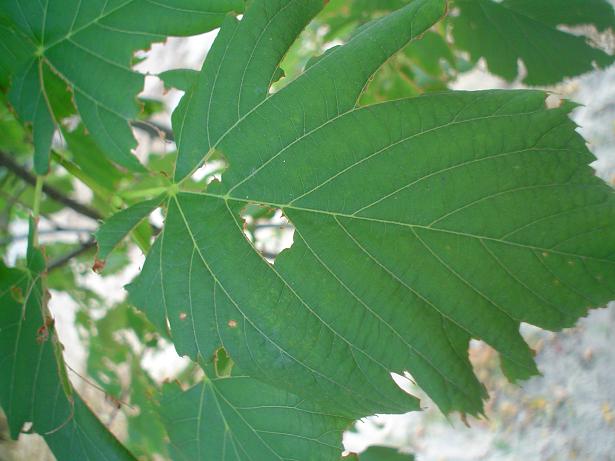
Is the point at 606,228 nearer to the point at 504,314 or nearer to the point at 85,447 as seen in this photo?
the point at 504,314

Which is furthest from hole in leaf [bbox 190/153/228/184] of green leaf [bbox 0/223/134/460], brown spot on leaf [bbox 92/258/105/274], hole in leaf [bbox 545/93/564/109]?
hole in leaf [bbox 545/93/564/109]

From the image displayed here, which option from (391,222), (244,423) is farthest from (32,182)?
(391,222)

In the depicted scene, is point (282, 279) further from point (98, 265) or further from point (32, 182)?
point (32, 182)

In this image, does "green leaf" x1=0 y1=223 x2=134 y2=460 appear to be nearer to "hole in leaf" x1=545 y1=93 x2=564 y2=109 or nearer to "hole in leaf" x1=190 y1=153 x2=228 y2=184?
"hole in leaf" x1=190 y1=153 x2=228 y2=184

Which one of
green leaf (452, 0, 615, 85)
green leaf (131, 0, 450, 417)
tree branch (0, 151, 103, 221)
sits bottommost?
green leaf (131, 0, 450, 417)

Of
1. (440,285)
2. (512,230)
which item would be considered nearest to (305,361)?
(440,285)

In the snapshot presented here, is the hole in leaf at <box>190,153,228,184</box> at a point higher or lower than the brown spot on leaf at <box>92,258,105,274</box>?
higher

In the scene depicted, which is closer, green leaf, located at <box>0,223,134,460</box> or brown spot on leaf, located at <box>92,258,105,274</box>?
brown spot on leaf, located at <box>92,258,105,274</box>

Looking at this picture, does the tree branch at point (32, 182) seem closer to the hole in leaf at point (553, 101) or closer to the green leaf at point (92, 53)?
the green leaf at point (92, 53)
